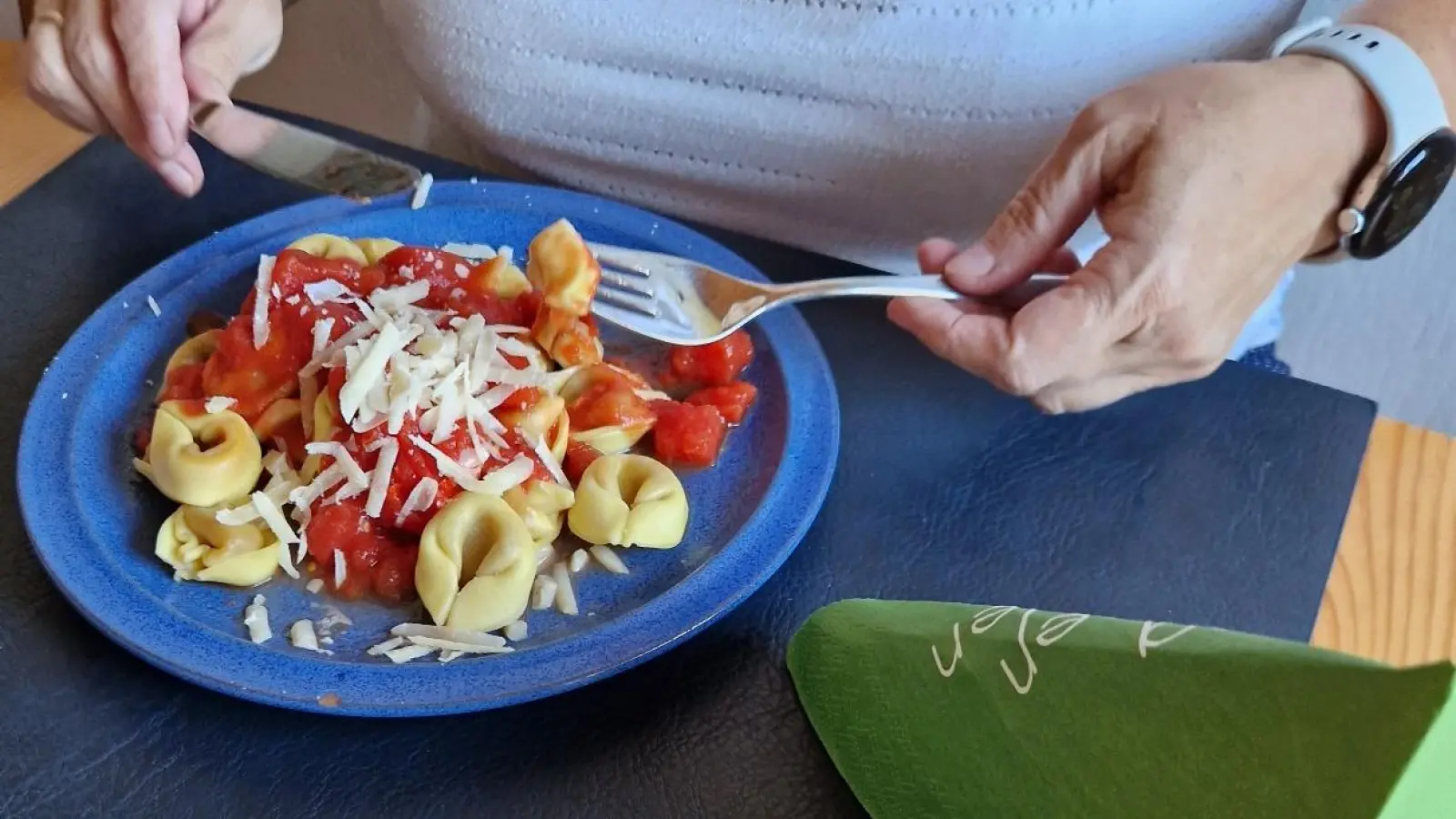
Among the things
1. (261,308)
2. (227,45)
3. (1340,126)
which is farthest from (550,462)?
(1340,126)

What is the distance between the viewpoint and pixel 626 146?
114 cm

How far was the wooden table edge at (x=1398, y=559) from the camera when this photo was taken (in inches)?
33.3

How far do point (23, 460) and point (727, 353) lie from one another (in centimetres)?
49

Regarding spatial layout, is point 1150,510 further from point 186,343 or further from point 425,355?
point 186,343

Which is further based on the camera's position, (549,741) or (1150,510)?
(1150,510)

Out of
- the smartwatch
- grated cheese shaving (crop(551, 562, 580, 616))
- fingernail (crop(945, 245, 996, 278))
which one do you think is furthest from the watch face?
grated cheese shaving (crop(551, 562, 580, 616))

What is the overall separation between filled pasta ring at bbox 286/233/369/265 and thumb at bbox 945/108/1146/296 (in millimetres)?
472

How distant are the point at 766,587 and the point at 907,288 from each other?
0.77 ft

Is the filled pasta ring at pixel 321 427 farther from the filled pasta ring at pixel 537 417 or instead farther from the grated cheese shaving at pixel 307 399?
the filled pasta ring at pixel 537 417

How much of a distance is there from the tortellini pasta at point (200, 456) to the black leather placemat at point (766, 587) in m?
0.10

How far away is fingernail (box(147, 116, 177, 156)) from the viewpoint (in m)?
0.90

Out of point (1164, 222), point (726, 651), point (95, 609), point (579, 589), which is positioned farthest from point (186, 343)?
point (1164, 222)

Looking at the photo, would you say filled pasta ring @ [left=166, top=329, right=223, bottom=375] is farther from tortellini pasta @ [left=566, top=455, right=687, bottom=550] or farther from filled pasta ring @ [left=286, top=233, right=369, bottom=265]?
tortellini pasta @ [left=566, top=455, right=687, bottom=550]

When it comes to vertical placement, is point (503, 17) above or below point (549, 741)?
above
